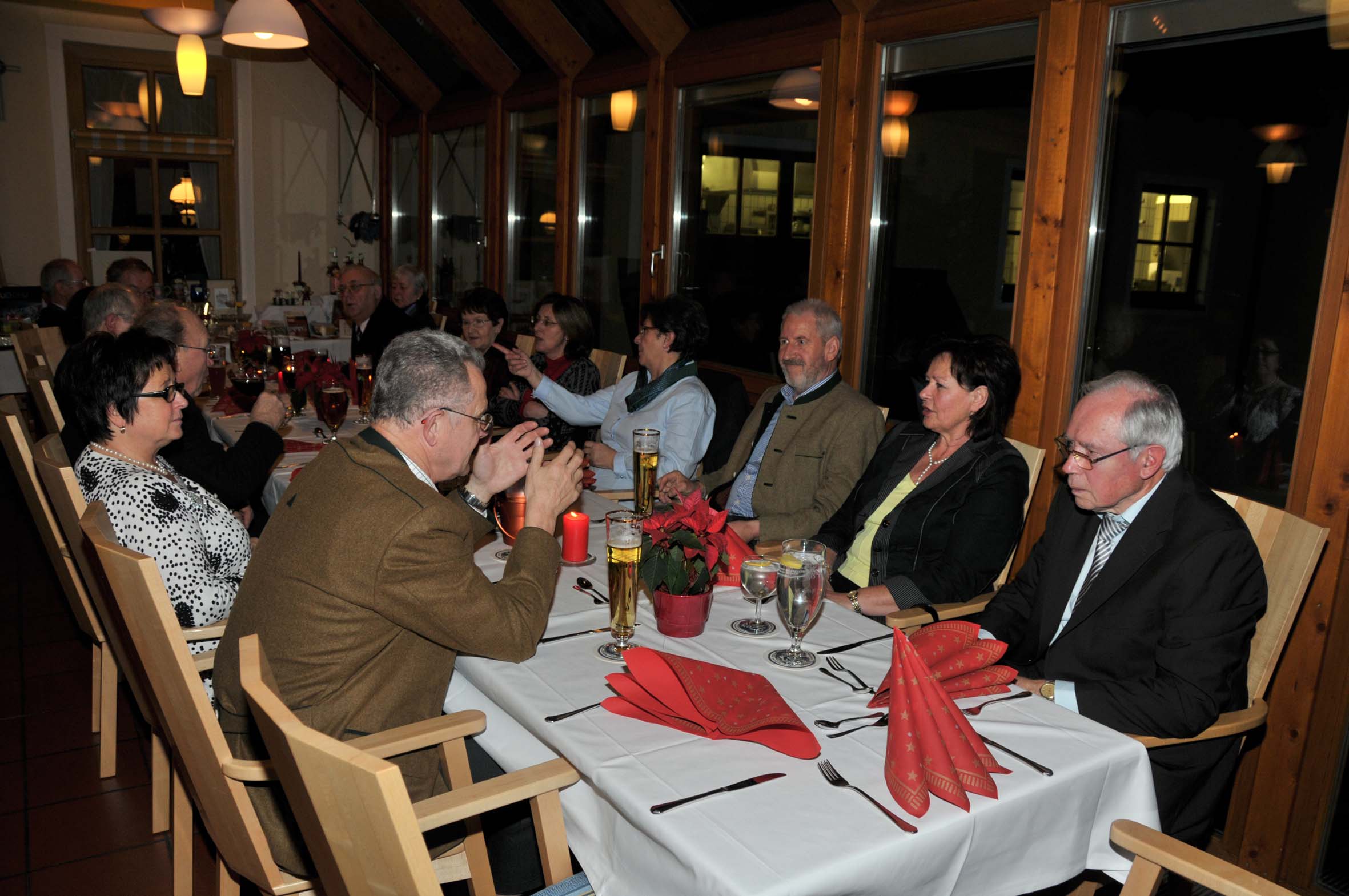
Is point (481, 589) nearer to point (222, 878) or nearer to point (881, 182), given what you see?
point (222, 878)

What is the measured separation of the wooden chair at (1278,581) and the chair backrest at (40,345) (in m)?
4.97

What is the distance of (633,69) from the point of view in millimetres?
5512

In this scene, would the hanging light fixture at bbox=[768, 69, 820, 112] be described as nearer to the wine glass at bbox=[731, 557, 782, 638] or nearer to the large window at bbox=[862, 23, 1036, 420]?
the large window at bbox=[862, 23, 1036, 420]

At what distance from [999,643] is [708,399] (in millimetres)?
2087

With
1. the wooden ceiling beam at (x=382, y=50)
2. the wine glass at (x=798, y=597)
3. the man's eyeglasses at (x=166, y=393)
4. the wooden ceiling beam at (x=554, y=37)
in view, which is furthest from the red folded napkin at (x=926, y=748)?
the wooden ceiling beam at (x=382, y=50)

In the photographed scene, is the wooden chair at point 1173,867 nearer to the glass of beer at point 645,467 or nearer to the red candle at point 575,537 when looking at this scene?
the red candle at point 575,537

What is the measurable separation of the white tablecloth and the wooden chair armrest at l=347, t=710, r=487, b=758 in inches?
2.6

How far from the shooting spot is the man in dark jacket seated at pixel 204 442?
3.13m

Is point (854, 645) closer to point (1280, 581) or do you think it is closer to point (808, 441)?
point (1280, 581)

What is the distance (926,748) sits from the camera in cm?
146

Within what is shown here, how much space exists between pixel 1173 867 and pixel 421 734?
1.17 meters

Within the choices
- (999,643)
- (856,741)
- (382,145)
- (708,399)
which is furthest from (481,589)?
(382,145)

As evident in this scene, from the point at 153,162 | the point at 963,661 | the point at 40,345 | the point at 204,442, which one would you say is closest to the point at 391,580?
the point at 963,661

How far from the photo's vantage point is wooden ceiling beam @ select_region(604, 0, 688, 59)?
5.12 metres
